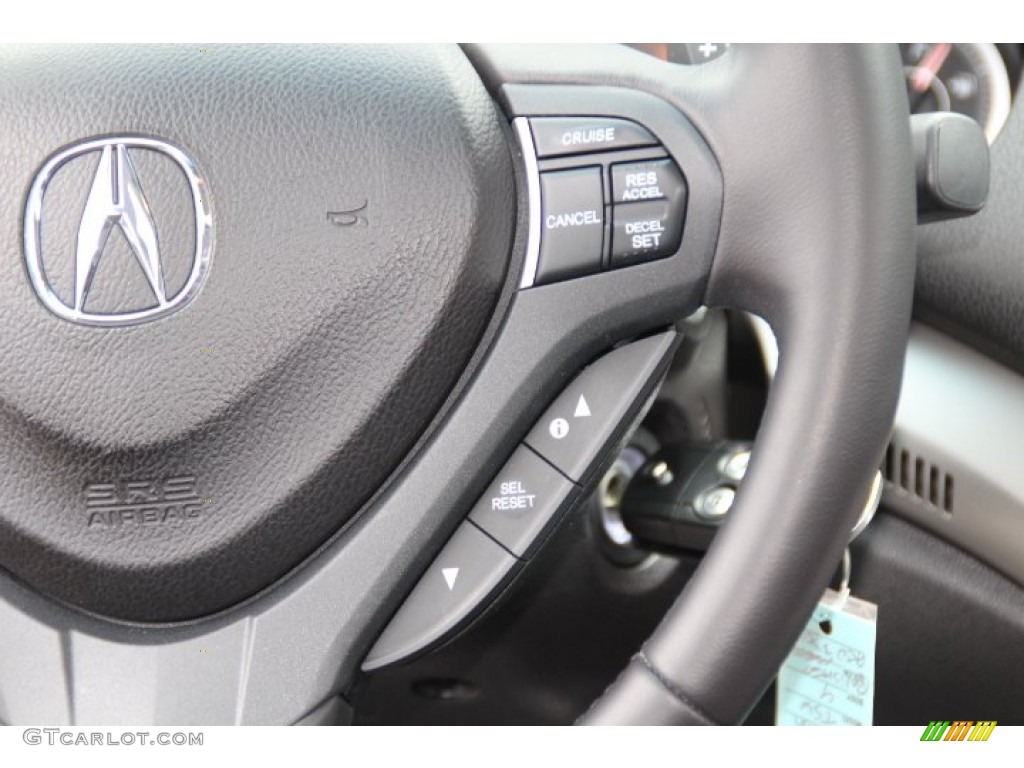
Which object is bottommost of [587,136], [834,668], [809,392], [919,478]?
[834,668]

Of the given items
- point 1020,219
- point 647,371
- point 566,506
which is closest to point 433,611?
point 566,506

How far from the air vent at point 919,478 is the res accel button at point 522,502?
16.2 inches

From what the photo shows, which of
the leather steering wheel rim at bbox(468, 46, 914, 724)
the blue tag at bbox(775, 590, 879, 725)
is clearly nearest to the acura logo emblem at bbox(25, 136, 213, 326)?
the leather steering wheel rim at bbox(468, 46, 914, 724)

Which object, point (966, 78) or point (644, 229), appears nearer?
point (644, 229)

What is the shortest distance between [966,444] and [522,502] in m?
0.47

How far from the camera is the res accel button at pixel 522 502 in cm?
89

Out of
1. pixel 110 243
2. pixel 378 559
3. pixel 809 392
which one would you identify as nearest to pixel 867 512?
pixel 809 392

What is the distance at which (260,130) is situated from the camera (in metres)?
0.88

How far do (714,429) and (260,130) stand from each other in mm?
→ 550

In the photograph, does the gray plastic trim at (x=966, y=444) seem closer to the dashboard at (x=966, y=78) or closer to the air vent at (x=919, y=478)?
the air vent at (x=919, y=478)

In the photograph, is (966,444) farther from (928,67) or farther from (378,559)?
(378,559)

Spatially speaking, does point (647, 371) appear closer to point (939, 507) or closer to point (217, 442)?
point (217, 442)

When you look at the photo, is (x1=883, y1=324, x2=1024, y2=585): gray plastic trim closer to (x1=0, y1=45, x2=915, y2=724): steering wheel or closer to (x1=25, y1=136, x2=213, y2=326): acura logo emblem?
(x1=0, y1=45, x2=915, y2=724): steering wheel

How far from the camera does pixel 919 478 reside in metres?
1.19
